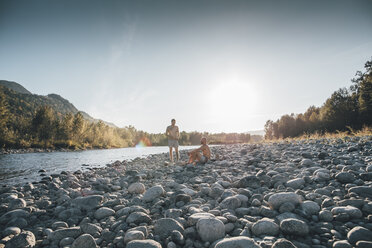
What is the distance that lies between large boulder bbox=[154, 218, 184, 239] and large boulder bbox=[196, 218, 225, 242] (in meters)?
0.33

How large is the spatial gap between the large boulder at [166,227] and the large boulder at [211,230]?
33 cm

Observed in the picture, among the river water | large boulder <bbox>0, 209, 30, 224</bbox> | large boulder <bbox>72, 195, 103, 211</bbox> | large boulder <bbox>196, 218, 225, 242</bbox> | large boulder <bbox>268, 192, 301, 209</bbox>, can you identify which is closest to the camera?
large boulder <bbox>196, 218, 225, 242</bbox>

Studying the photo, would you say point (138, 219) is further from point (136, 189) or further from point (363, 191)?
point (363, 191)

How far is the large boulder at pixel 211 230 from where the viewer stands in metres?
2.55

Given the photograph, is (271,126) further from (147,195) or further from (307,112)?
(147,195)

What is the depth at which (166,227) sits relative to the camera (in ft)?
9.18

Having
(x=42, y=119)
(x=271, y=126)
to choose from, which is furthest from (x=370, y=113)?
(x=42, y=119)

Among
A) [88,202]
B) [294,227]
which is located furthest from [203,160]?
[294,227]

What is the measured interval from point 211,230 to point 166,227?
0.74m

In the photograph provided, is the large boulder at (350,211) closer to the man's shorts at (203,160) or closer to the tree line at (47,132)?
the man's shorts at (203,160)

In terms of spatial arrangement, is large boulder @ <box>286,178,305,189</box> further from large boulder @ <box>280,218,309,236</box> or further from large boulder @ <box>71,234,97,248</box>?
large boulder @ <box>71,234,97,248</box>

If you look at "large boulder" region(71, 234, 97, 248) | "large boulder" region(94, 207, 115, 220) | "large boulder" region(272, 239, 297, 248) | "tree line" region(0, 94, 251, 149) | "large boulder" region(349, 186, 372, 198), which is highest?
"tree line" region(0, 94, 251, 149)

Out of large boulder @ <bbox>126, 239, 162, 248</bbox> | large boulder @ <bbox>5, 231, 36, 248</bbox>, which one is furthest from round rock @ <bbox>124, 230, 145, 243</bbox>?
large boulder @ <bbox>5, 231, 36, 248</bbox>

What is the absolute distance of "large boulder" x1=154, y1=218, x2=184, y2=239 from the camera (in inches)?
107
